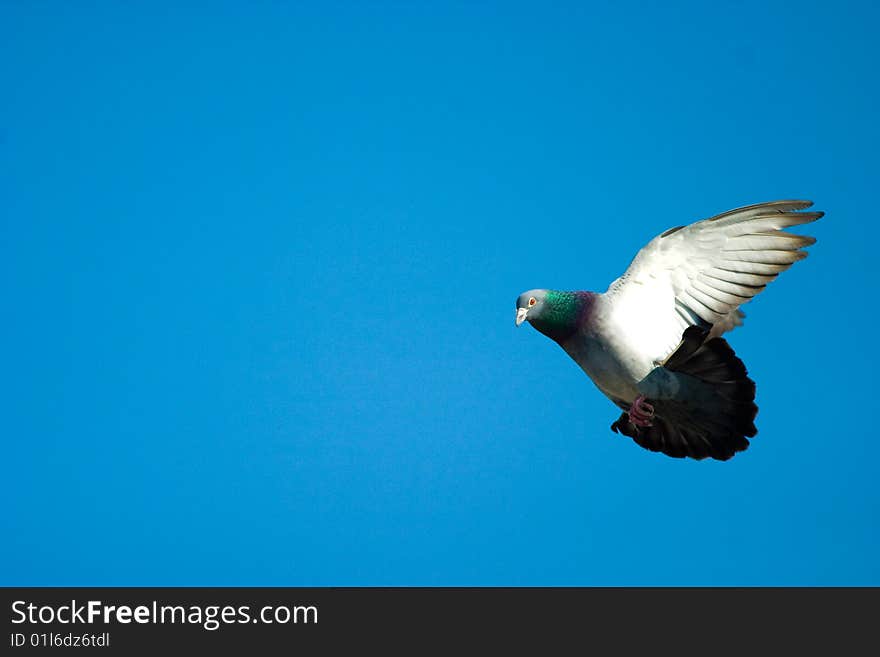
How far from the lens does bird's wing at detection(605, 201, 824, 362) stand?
22.5 feet

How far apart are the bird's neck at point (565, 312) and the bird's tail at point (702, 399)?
25.5 inches

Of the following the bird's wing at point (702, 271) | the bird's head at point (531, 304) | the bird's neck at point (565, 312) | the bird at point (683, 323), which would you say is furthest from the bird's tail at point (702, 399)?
the bird's head at point (531, 304)

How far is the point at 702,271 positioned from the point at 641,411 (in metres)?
1.11

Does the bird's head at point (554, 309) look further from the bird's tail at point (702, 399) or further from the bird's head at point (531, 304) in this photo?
the bird's tail at point (702, 399)

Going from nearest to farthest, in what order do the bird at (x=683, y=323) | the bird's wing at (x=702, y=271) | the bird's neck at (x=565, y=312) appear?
the bird's wing at (x=702, y=271) < the bird at (x=683, y=323) < the bird's neck at (x=565, y=312)

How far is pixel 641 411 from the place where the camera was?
7.43m

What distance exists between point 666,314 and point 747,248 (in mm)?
746

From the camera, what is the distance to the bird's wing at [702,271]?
6844mm

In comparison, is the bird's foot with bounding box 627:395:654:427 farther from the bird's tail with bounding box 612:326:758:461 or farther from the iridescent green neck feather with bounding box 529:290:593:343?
the iridescent green neck feather with bounding box 529:290:593:343

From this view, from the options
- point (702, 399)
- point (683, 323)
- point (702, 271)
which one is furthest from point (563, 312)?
point (702, 399)

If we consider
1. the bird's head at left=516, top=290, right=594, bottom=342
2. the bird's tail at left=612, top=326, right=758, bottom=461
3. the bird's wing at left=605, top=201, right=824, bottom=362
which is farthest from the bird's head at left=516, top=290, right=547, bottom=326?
the bird's tail at left=612, top=326, right=758, bottom=461
